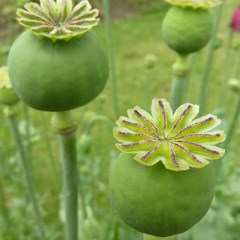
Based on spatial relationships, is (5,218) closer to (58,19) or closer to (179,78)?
(179,78)

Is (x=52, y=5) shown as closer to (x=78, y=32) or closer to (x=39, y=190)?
(x=78, y=32)

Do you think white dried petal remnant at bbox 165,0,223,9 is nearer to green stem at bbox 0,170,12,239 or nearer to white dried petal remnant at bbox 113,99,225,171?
white dried petal remnant at bbox 113,99,225,171

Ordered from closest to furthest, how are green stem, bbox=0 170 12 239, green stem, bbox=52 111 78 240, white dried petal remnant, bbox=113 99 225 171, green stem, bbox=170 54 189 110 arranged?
white dried petal remnant, bbox=113 99 225 171 < green stem, bbox=52 111 78 240 < green stem, bbox=170 54 189 110 < green stem, bbox=0 170 12 239

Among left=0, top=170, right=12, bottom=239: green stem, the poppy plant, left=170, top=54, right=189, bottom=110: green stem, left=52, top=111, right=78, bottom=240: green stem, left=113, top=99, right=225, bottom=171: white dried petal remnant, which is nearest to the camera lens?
left=113, top=99, right=225, bottom=171: white dried petal remnant

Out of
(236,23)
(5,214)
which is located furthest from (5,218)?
(236,23)

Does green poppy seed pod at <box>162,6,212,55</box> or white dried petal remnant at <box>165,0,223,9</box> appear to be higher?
white dried petal remnant at <box>165,0,223,9</box>

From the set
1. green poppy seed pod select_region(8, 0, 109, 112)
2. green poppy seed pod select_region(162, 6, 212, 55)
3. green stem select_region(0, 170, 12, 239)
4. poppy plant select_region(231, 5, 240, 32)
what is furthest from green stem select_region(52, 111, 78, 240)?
→ poppy plant select_region(231, 5, 240, 32)

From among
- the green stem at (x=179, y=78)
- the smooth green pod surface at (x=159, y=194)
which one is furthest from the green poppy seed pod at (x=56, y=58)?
the green stem at (x=179, y=78)
